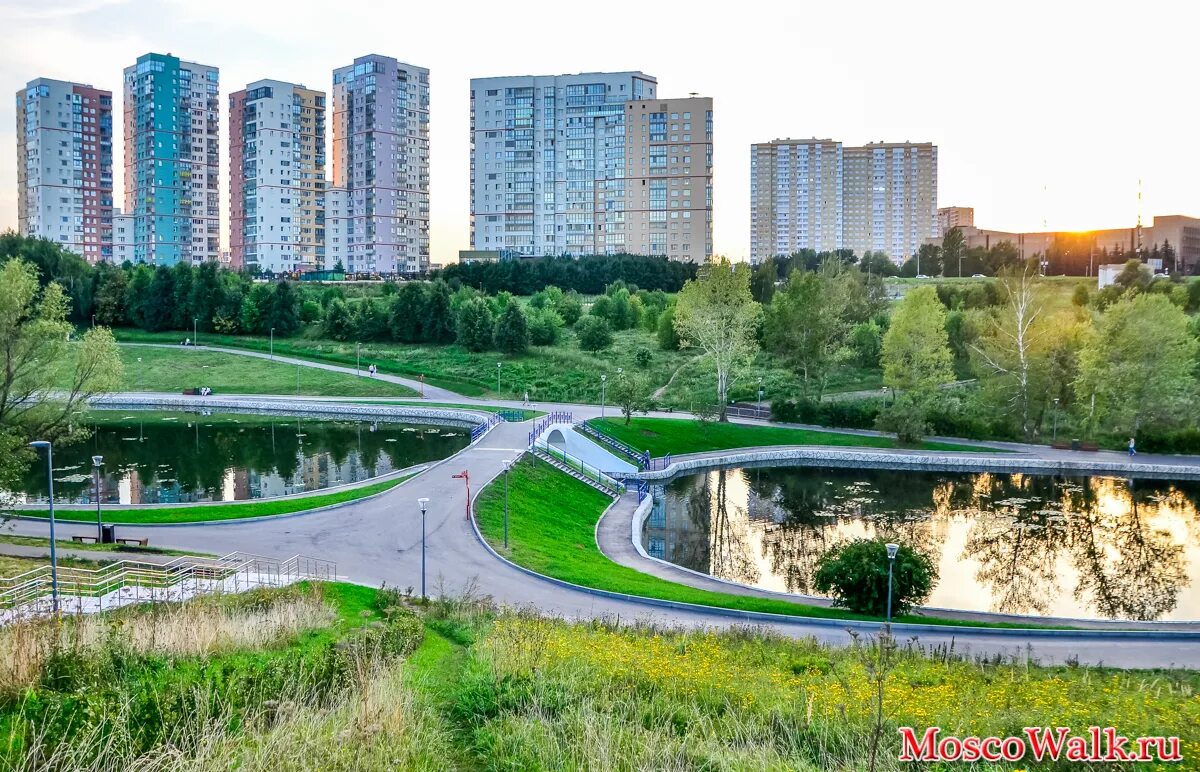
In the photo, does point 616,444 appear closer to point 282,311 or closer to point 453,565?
point 453,565

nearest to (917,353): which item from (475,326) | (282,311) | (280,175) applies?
(475,326)

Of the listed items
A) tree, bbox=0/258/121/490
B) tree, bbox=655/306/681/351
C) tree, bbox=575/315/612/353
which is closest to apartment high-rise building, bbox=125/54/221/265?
tree, bbox=575/315/612/353

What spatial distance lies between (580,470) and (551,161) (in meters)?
75.5

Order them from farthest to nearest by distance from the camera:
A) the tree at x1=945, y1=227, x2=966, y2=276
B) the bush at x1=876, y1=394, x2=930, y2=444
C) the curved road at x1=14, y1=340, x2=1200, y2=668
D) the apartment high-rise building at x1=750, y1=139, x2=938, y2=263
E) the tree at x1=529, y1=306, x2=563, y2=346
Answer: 1. the apartment high-rise building at x1=750, y1=139, x2=938, y2=263
2. the tree at x1=945, y1=227, x2=966, y2=276
3. the tree at x1=529, y1=306, x2=563, y2=346
4. the bush at x1=876, y1=394, x2=930, y2=444
5. the curved road at x1=14, y1=340, x2=1200, y2=668

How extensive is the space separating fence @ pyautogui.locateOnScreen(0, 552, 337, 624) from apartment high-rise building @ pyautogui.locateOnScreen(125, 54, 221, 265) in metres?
109

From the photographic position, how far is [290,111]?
370ft

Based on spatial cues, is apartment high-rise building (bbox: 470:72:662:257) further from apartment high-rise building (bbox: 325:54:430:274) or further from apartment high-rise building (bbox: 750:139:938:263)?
apartment high-rise building (bbox: 750:139:938:263)

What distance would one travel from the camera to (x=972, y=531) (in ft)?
102

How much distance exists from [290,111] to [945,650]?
372ft

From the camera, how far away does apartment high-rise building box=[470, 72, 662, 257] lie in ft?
341

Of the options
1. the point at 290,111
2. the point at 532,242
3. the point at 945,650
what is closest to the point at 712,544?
the point at 945,650

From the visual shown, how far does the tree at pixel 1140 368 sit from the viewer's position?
44.5m

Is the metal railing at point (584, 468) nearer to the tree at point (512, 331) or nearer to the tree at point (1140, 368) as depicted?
the tree at point (1140, 368)

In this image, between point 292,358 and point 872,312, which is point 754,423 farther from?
point 292,358
